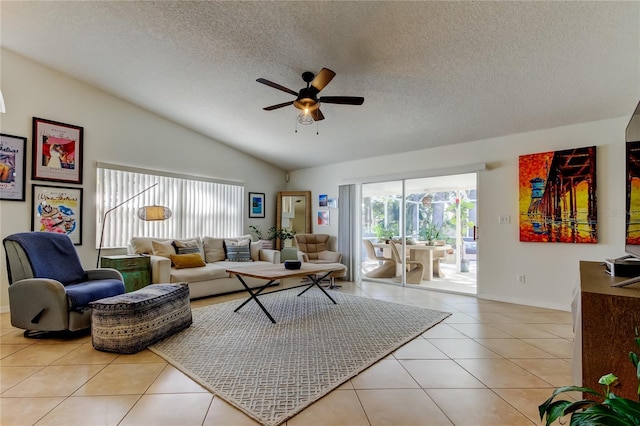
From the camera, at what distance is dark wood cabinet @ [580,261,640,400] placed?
1.17 metres

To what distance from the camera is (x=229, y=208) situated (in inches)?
236

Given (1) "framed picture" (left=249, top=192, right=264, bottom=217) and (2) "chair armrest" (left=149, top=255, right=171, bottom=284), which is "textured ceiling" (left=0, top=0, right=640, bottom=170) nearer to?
(1) "framed picture" (left=249, top=192, right=264, bottom=217)

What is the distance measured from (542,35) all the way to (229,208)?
17.4ft

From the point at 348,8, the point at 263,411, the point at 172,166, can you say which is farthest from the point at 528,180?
the point at 172,166

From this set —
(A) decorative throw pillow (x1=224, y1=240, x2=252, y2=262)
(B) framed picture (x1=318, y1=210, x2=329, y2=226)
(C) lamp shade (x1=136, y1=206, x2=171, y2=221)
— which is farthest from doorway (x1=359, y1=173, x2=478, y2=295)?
(C) lamp shade (x1=136, y1=206, x2=171, y2=221)

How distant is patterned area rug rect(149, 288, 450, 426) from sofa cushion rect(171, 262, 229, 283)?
22.5 inches

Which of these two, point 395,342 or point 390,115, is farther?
point 390,115

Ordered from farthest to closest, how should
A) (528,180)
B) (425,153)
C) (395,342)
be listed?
(425,153)
(528,180)
(395,342)

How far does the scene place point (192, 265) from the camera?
443cm

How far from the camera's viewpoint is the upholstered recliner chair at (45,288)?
2.71m

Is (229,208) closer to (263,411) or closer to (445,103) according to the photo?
(445,103)

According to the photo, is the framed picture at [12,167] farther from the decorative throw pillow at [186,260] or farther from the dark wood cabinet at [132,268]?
the decorative throw pillow at [186,260]

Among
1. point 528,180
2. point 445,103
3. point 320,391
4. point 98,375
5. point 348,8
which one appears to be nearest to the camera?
point 320,391

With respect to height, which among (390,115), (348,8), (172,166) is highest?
(348,8)
